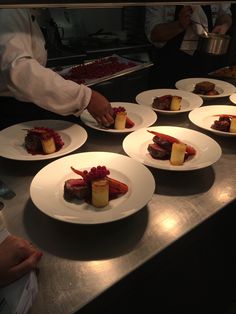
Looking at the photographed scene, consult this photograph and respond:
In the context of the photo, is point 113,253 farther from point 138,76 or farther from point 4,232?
point 138,76

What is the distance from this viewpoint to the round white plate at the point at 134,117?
1.56 meters

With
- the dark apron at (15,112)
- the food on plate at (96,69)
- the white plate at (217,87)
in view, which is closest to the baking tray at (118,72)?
Result: the food on plate at (96,69)

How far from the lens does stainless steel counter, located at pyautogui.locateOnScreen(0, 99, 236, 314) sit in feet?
2.64

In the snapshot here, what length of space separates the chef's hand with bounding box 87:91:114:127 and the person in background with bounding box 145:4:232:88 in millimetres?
1364

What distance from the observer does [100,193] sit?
1001mm

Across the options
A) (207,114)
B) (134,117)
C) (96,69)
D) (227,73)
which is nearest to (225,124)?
(207,114)

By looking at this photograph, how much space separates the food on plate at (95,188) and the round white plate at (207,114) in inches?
27.5

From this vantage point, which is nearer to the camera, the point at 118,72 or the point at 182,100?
the point at 182,100

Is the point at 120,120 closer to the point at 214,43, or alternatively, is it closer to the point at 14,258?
the point at 14,258

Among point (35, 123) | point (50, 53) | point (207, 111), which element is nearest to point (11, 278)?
point (35, 123)

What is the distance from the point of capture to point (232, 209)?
3.85ft

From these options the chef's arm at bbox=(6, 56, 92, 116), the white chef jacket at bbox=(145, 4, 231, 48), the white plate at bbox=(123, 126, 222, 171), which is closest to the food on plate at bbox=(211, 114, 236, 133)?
the white plate at bbox=(123, 126, 222, 171)

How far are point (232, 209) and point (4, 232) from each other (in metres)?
0.82

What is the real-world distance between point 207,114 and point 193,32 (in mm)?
1357
